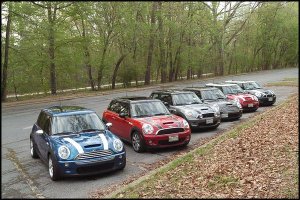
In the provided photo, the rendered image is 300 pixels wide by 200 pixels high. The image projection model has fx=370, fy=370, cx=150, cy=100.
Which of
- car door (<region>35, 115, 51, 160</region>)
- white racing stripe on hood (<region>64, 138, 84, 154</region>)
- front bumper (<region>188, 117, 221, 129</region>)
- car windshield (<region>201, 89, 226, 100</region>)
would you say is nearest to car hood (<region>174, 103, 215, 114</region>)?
front bumper (<region>188, 117, 221, 129</region>)

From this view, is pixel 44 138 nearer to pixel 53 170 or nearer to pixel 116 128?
pixel 53 170

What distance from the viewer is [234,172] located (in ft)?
25.2

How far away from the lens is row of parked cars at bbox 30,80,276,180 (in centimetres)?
855

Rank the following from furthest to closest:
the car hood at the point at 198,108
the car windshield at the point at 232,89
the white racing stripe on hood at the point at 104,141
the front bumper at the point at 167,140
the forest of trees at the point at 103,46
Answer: the forest of trees at the point at 103,46 → the car windshield at the point at 232,89 → the car hood at the point at 198,108 → the front bumper at the point at 167,140 → the white racing stripe on hood at the point at 104,141

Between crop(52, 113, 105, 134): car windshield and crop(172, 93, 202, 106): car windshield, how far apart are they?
542cm

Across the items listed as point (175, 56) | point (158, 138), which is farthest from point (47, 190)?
point (175, 56)

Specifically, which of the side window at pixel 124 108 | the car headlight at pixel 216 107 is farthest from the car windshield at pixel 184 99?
the side window at pixel 124 108

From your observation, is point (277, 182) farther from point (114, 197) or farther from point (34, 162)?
point (34, 162)

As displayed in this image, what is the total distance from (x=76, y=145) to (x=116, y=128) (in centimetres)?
433

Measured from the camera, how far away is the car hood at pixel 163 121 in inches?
444

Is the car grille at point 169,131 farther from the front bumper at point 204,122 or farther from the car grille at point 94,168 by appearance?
the car grille at point 94,168

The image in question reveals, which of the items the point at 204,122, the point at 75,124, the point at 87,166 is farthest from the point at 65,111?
the point at 204,122

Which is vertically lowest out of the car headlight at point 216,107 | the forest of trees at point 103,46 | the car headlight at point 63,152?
the car headlight at point 63,152

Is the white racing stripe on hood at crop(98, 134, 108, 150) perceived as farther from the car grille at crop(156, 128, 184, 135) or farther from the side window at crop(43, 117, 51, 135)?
the car grille at crop(156, 128, 184, 135)
